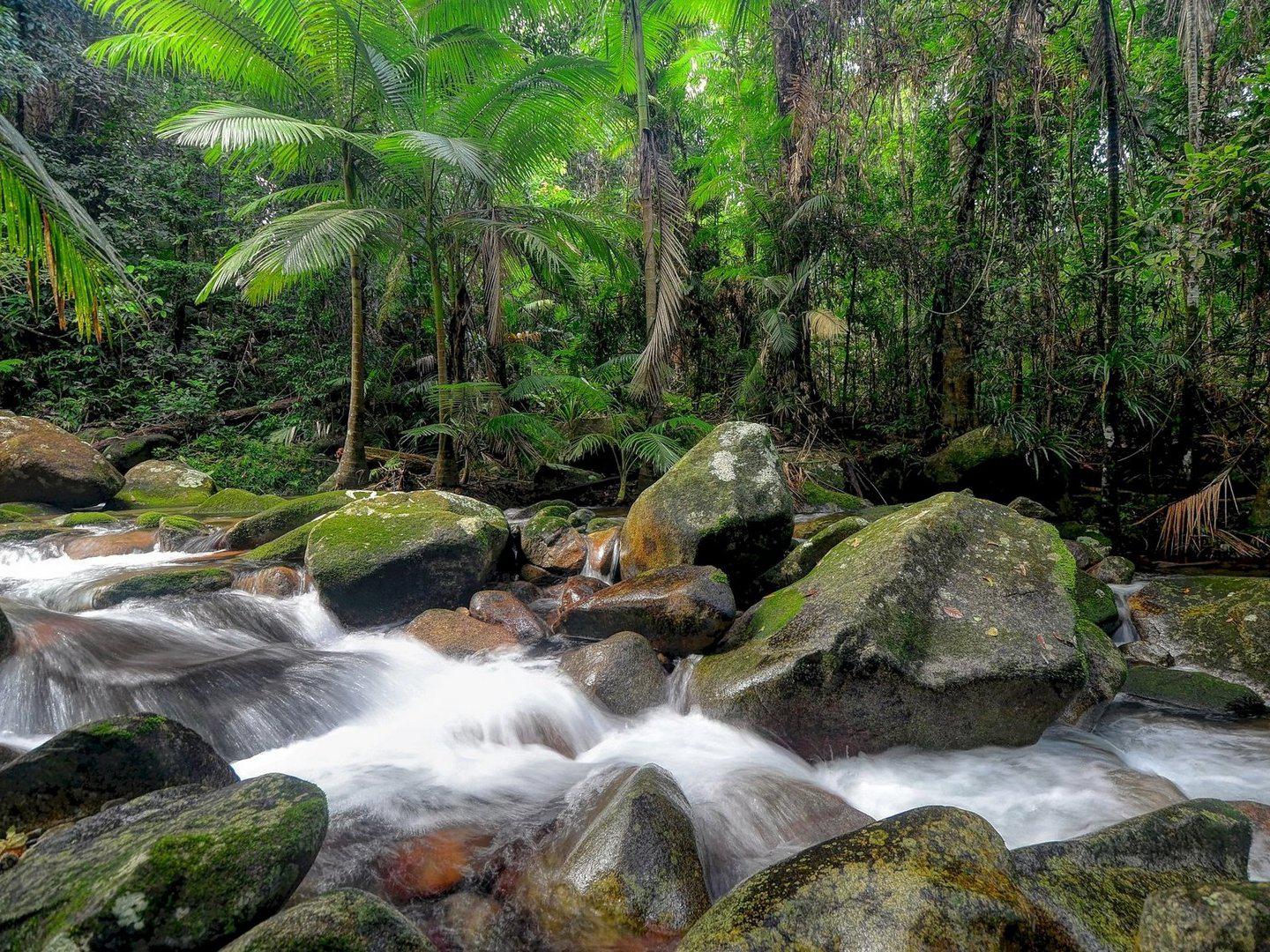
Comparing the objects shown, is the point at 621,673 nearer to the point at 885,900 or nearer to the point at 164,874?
the point at 885,900

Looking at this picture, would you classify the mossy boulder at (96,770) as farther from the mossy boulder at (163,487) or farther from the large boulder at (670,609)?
the mossy boulder at (163,487)

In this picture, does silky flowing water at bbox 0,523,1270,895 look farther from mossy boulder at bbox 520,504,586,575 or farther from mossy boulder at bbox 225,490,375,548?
mossy boulder at bbox 225,490,375,548

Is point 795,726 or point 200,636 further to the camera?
point 200,636

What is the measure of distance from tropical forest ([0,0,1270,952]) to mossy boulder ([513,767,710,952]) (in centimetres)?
2

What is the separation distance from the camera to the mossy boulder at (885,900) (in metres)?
1.78

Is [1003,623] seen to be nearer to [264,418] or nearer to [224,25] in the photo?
[224,25]

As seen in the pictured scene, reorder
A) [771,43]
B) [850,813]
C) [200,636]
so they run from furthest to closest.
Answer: [771,43], [200,636], [850,813]

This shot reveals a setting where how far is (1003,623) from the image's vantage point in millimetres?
3543

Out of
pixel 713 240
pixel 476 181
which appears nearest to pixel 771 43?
pixel 713 240

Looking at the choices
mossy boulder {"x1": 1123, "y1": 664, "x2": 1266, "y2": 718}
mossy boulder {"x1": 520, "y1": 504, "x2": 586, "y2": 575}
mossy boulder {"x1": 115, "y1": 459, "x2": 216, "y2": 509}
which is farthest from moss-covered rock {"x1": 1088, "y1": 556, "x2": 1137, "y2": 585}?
mossy boulder {"x1": 115, "y1": 459, "x2": 216, "y2": 509}

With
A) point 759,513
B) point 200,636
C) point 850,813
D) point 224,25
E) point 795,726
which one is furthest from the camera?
point 224,25

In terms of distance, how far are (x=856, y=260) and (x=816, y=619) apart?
7.98 metres

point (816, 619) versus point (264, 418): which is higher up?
point (264, 418)

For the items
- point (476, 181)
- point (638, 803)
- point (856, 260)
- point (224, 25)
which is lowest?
point (638, 803)
